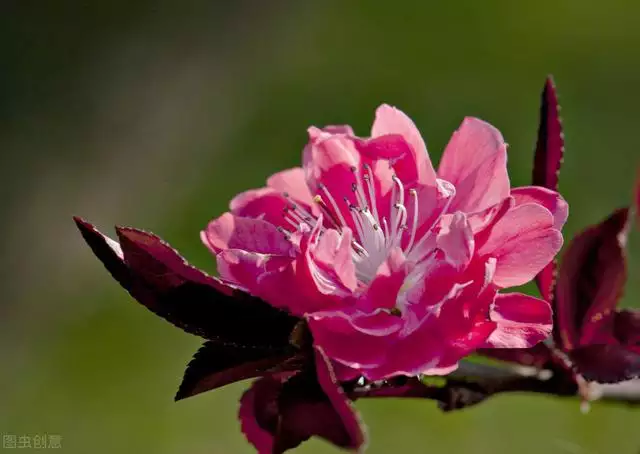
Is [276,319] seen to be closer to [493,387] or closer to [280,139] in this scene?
[493,387]

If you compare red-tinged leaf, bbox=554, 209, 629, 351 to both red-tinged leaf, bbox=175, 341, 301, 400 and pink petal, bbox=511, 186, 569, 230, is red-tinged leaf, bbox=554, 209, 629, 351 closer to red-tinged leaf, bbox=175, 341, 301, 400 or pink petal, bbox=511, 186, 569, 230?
pink petal, bbox=511, 186, 569, 230

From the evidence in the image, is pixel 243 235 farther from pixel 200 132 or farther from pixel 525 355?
pixel 200 132

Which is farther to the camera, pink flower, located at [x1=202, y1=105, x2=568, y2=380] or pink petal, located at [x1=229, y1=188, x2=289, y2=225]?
pink petal, located at [x1=229, y1=188, x2=289, y2=225]

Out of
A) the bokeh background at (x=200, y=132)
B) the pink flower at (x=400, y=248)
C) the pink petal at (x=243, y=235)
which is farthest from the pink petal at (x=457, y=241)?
the bokeh background at (x=200, y=132)

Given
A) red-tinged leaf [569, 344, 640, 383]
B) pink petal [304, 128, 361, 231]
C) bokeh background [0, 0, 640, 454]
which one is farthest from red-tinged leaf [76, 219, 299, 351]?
bokeh background [0, 0, 640, 454]

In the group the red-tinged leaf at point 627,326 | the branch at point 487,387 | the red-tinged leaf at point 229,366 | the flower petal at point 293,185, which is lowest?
the branch at point 487,387

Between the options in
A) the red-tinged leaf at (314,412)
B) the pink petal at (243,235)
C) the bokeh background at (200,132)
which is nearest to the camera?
the red-tinged leaf at (314,412)

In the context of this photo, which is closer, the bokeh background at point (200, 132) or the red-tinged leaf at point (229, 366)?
the red-tinged leaf at point (229, 366)

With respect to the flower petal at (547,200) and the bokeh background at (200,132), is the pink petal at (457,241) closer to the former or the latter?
the flower petal at (547,200)
